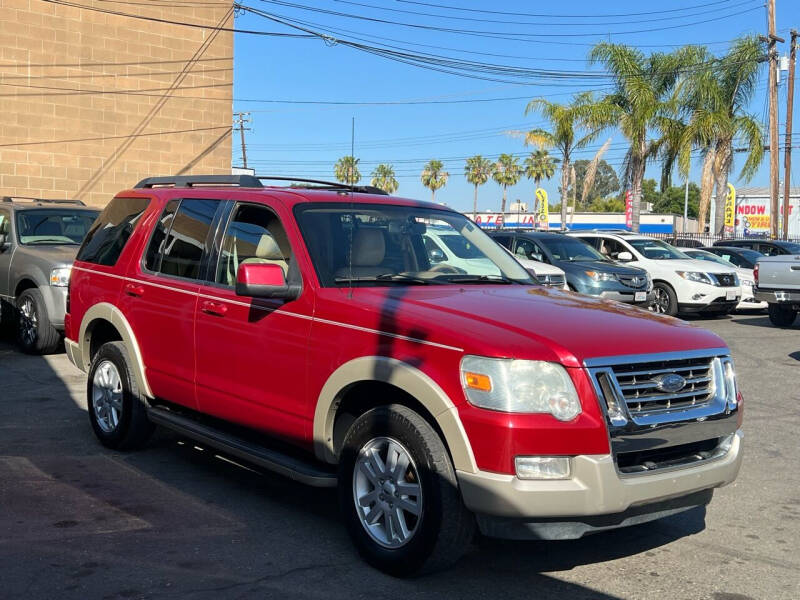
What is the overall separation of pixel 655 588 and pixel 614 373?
1.11 m

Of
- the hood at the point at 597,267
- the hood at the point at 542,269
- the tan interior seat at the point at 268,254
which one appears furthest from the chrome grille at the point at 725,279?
the tan interior seat at the point at 268,254

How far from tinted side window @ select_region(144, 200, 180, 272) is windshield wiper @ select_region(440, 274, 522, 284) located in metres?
2.20

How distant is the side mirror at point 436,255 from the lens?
18.6ft

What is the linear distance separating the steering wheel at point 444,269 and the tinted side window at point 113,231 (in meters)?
2.50

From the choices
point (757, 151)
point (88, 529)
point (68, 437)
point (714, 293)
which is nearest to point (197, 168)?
point (714, 293)

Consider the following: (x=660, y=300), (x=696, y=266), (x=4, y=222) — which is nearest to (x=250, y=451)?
(x=4, y=222)

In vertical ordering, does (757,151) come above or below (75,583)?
above

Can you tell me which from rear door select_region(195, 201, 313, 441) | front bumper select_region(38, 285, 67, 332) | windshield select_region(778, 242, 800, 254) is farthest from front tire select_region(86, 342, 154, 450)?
windshield select_region(778, 242, 800, 254)

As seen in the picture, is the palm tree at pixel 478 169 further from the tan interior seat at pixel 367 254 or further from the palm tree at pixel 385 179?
the tan interior seat at pixel 367 254

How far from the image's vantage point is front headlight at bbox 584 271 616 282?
1549 centimetres

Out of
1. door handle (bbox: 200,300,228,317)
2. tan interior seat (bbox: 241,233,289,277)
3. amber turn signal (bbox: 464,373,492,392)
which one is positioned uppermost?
tan interior seat (bbox: 241,233,289,277)

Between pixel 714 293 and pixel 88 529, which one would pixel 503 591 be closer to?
pixel 88 529

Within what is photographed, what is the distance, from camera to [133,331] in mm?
6414

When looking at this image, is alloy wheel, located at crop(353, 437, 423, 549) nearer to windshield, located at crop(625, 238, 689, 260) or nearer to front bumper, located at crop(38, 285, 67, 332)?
front bumper, located at crop(38, 285, 67, 332)
